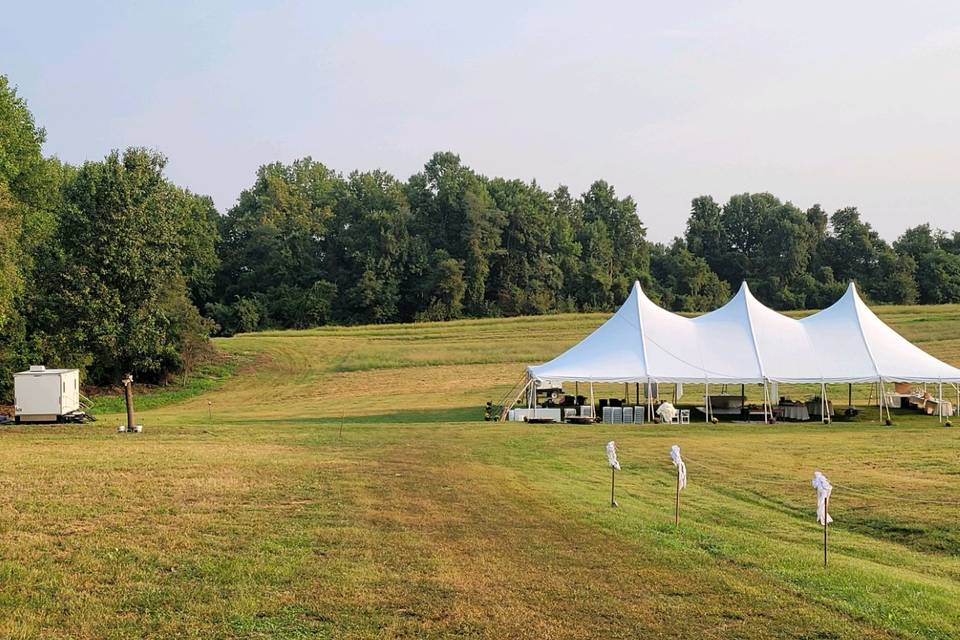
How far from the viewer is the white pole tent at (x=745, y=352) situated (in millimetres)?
30234

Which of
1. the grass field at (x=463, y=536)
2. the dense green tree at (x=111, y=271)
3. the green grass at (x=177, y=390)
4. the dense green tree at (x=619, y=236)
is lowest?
the grass field at (x=463, y=536)

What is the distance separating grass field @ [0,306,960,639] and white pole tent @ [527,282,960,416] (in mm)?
5117

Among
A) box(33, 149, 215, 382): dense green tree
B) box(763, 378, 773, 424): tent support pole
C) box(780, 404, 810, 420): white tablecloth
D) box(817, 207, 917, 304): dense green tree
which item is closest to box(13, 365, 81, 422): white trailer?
box(33, 149, 215, 382): dense green tree

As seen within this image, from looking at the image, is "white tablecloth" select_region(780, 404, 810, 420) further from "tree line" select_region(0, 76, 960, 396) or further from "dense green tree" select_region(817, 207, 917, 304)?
"dense green tree" select_region(817, 207, 917, 304)

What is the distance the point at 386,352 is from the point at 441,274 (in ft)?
88.4

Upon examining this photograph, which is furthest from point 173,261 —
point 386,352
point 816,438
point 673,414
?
point 816,438

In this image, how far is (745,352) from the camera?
103ft

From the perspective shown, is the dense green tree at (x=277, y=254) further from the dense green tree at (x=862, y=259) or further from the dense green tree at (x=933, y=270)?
the dense green tree at (x=933, y=270)

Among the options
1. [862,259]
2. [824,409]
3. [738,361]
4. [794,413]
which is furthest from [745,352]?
[862,259]

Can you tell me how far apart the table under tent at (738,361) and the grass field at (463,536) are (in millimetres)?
4952

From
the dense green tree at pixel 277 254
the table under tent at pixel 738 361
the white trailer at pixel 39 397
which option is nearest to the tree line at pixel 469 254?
the dense green tree at pixel 277 254

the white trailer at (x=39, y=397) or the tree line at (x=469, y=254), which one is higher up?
the tree line at (x=469, y=254)

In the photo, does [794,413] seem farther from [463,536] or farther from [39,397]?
[39,397]

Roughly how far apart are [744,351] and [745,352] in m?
0.06
